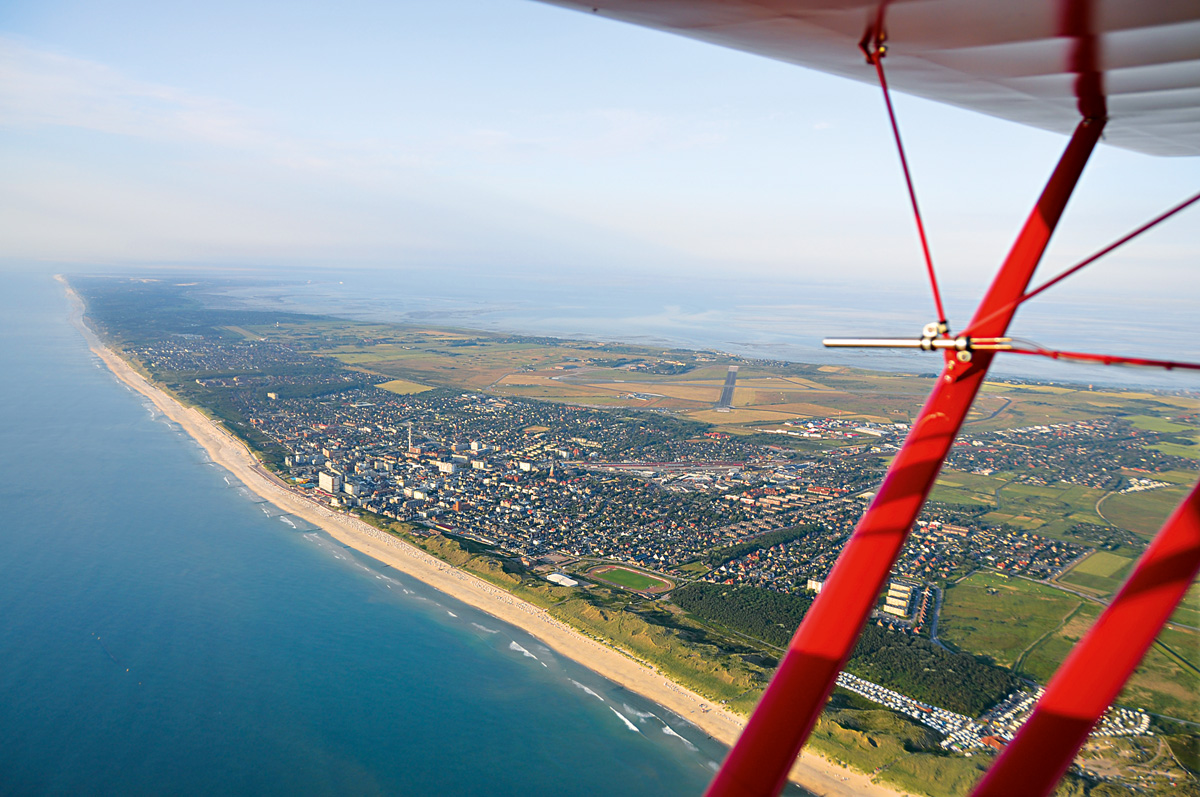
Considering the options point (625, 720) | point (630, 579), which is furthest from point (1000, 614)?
point (625, 720)

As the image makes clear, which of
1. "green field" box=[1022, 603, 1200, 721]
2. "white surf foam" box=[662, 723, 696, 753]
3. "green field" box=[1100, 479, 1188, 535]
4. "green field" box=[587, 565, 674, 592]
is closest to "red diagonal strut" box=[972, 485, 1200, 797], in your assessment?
"white surf foam" box=[662, 723, 696, 753]

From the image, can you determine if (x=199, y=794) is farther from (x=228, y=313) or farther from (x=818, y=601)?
(x=228, y=313)

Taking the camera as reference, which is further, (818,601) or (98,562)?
(98,562)

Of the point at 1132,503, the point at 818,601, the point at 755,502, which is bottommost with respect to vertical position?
the point at 755,502

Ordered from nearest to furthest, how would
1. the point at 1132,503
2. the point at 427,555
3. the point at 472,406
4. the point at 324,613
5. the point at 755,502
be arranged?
the point at 324,613, the point at 427,555, the point at 1132,503, the point at 755,502, the point at 472,406

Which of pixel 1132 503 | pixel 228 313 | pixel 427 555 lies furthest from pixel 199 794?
pixel 228 313
